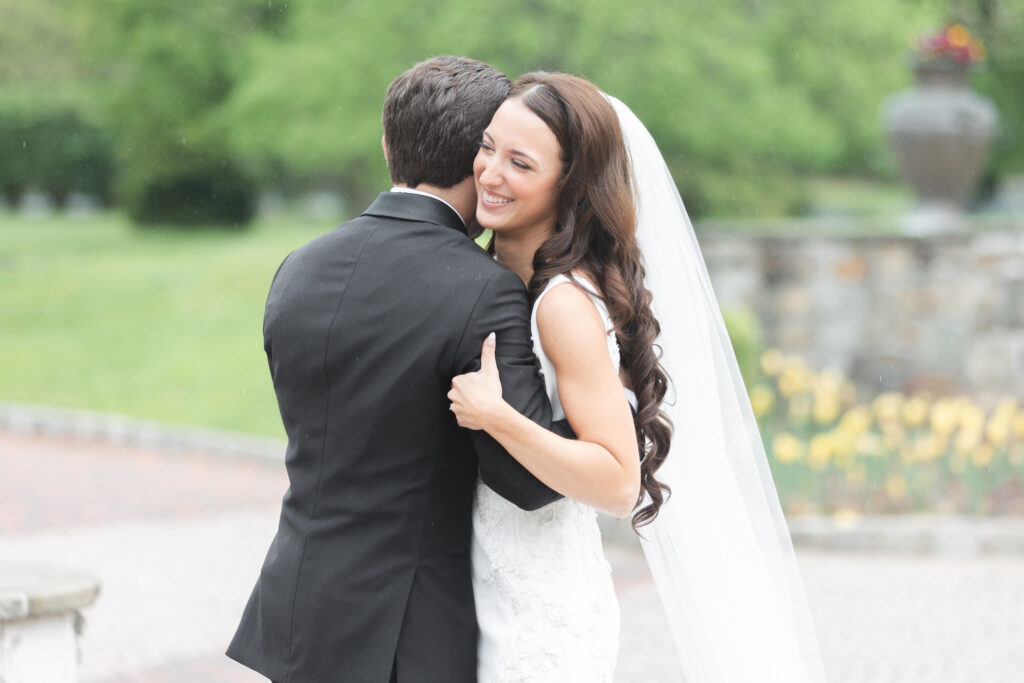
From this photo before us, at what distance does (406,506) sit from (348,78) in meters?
12.1

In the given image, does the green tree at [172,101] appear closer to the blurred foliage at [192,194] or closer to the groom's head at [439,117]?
the blurred foliage at [192,194]

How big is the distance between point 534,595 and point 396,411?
1.47 feet

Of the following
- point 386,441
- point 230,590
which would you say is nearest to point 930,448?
point 230,590

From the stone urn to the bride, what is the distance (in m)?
9.03

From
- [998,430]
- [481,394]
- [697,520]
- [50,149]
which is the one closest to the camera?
[481,394]

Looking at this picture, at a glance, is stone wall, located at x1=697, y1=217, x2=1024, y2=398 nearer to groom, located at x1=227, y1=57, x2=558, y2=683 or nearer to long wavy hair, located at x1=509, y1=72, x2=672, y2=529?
long wavy hair, located at x1=509, y1=72, x2=672, y2=529

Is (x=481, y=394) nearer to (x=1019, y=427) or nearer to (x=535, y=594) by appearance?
(x=535, y=594)

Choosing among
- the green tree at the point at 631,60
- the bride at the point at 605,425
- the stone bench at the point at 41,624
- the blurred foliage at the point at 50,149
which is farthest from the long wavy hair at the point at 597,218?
the blurred foliage at the point at 50,149

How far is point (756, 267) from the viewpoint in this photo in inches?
420

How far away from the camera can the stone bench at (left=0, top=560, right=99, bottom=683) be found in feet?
10.4

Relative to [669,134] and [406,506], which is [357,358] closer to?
[406,506]

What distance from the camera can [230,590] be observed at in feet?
21.1

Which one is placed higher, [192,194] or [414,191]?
[414,191]

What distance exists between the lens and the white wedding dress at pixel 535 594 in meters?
2.21
